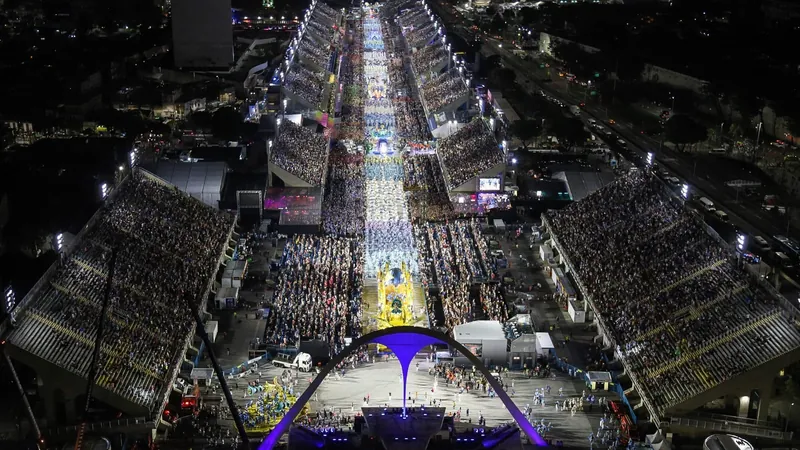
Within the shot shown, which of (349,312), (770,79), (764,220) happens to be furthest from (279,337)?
(770,79)

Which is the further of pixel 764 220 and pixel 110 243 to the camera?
pixel 764 220

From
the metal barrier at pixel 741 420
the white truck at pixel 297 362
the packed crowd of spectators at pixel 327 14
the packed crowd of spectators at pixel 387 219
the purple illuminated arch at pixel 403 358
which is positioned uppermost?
the purple illuminated arch at pixel 403 358

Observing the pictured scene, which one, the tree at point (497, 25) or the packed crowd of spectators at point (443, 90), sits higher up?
the packed crowd of spectators at point (443, 90)

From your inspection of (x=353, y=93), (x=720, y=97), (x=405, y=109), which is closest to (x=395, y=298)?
(x=405, y=109)

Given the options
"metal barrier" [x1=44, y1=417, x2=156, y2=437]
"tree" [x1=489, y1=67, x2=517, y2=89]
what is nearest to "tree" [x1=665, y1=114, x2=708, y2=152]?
"tree" [x1=489, y1=67, x2=517, y2=89]

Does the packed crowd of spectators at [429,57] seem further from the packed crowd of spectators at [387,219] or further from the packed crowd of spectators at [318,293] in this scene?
the packed crowd of spectators at [318,293]

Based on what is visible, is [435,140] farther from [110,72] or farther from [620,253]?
[110,72]

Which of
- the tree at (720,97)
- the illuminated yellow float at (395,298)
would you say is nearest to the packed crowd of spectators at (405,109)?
the tree at (720,97)
